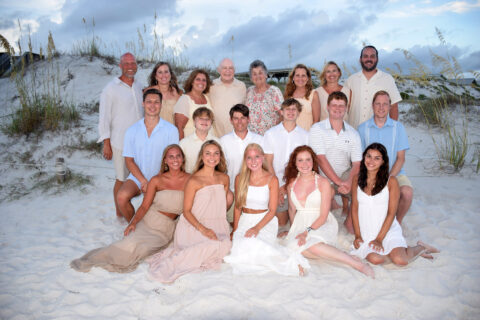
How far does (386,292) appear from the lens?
2688 millimetres

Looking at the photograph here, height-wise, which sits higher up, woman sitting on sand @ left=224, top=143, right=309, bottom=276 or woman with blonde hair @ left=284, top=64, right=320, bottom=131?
woman with blonde hair @ left=284, top=64, right=320, bottom=131

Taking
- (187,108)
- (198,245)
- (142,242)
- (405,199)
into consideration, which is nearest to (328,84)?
(405,199)

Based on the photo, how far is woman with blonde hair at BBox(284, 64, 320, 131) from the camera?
418 cm

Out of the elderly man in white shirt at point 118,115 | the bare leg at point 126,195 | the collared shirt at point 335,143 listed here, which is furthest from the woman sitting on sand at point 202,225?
the elderly man in white shirt at point 118,115

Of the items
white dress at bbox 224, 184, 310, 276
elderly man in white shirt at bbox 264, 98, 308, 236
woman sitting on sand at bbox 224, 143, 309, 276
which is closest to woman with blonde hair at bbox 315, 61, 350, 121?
elderly man in white shirt at bbox 264, 98, 308, 236

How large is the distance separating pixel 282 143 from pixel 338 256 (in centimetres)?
142

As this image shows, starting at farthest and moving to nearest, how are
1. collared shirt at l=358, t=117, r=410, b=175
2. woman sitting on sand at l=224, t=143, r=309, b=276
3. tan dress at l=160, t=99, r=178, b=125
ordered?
tan dress at l=160, t=99, r=178, b=125 < collared shirt at l=358, t=117, r=410, b=175 < woman sitting on sand at l=224, t=143, r=309, b=276

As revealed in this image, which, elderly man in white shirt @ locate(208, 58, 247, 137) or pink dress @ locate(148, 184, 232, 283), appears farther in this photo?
elderly man in white shirt @ locate(208, 58, 247, 137)

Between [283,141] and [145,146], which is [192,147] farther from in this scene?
[283,141]

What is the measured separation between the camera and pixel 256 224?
339 cm

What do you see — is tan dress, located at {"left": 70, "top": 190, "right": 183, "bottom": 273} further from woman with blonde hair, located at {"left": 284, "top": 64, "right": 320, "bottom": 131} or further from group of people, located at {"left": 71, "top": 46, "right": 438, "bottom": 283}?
woman with blonde hair, located at {"left": 284, "top": 64, "right": 320, "bottom": 131}

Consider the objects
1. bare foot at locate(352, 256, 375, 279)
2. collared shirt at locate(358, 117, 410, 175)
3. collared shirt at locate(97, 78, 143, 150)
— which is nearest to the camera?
bare foot at locate(352, 256, 375, 279)

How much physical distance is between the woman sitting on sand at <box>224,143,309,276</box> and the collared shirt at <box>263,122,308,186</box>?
0.34 m

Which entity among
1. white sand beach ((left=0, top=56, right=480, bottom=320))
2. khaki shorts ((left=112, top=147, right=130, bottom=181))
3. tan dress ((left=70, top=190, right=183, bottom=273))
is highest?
khaki shorts ((left=112, top=147, right=130, bottom=181))
